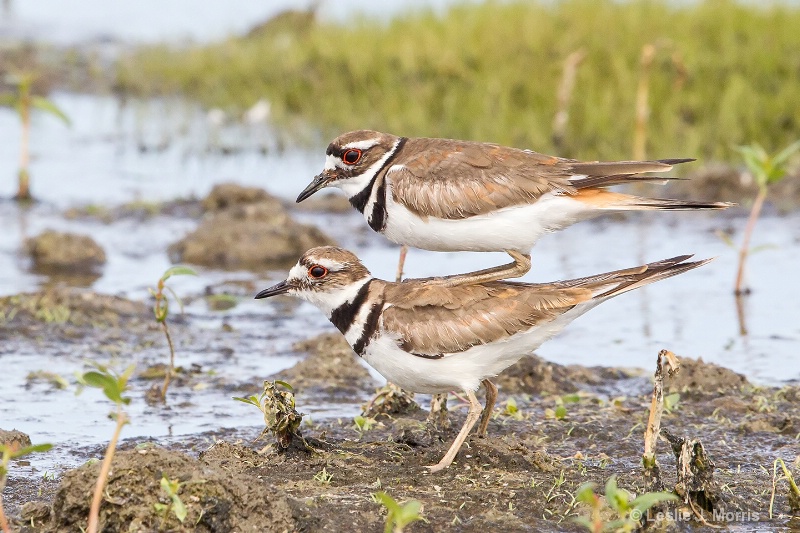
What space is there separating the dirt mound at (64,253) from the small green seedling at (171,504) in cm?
616

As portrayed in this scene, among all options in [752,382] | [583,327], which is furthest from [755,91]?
[752,382]

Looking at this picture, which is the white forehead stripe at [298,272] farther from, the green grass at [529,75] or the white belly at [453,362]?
the green grass at [529,75]

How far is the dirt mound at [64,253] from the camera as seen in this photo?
423 inches

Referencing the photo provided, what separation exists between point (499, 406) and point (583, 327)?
238 cm

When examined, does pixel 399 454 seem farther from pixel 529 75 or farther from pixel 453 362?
pixel 529 75

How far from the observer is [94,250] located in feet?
35.7

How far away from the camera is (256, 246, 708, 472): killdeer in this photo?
5.77 meters

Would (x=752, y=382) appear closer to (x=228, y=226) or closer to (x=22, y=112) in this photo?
(x=228, y=226)

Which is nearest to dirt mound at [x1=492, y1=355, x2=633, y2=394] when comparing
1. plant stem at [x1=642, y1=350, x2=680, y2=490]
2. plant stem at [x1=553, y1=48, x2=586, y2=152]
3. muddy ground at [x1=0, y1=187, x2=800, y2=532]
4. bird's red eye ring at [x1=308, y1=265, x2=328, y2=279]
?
muddy ground at [x1=0, y1=187, x2=800, y2=532]

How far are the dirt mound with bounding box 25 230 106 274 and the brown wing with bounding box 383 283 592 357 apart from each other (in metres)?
5.51

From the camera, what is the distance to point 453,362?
5.78 metres

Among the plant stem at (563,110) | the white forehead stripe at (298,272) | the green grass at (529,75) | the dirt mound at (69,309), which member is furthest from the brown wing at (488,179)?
the green grass at (529,75)

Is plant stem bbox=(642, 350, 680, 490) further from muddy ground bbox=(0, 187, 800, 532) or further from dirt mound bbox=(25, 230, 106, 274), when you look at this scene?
dirt mound bbox=(25, 230, 106, 274)

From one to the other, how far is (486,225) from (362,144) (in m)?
0.79
